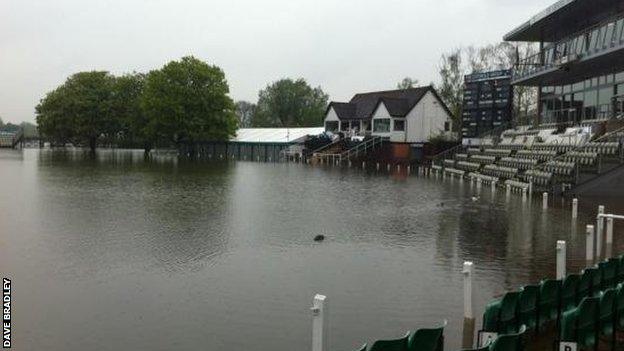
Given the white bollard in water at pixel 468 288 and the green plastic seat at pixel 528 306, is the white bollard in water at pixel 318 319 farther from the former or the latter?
the white bollard in water at pixel 468 288

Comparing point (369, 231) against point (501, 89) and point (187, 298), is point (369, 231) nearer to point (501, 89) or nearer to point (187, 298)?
point (187, 298)

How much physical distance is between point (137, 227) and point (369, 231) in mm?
6882

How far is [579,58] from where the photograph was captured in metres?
35.8

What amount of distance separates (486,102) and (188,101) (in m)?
40.4

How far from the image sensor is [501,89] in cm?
5169

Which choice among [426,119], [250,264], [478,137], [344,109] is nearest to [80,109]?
[344,109]

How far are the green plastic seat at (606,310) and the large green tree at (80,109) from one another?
288 ft

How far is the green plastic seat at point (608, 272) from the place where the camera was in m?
9.19

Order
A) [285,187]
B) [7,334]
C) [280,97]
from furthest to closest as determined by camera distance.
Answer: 1. [280,97]
2. [285,187]
3. [7,334]

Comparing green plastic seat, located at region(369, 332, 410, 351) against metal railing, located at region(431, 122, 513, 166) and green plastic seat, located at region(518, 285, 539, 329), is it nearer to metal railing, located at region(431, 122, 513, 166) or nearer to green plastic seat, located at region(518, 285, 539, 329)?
green plastic seat, located at region(518, 285, 539, 329)

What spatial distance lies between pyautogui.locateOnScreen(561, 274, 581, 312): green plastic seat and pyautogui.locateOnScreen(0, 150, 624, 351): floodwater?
149cm

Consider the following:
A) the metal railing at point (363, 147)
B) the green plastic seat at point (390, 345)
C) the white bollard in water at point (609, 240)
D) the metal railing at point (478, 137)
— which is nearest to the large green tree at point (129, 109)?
the metal railing at point (363, 147)

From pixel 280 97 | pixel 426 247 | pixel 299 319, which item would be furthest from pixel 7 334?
pixel 280 97

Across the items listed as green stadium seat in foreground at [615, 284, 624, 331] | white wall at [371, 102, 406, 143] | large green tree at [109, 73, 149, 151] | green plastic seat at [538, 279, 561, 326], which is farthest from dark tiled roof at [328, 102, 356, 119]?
green stadium seat in foreground at [615, 284, 624, 331]
